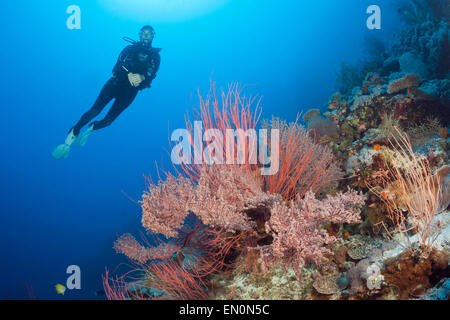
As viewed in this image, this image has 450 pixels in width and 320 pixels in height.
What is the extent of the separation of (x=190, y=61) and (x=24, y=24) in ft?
137

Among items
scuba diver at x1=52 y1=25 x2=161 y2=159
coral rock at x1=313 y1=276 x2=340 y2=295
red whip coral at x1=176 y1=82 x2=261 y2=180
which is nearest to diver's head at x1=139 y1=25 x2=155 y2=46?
scuba diver at x1=52 y1=25 x2=161 y2=159

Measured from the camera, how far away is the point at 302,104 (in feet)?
188

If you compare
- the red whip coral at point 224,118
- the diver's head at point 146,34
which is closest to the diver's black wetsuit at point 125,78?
the diver's head at point 146,34

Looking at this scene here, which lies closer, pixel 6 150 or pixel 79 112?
pixel 6 150

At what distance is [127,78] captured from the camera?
7.88 m

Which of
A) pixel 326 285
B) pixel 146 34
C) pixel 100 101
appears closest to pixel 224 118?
pixel 326 285

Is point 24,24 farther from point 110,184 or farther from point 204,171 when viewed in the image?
point 204,171

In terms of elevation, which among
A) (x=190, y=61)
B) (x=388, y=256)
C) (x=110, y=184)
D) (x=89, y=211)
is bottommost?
(x=89, y=211)

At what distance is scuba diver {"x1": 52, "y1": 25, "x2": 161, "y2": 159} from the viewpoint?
7742mm

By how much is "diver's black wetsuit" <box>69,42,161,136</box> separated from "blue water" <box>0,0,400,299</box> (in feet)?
66.3

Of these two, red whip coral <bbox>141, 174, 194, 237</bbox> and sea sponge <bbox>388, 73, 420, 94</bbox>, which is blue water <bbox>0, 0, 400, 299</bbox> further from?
sea sponge <bbox>388, 73, 420, 94</bbox>

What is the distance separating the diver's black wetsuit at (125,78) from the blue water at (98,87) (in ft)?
66.3

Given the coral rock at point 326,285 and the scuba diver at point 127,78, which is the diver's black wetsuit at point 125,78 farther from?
the coral rock at point 326,285
